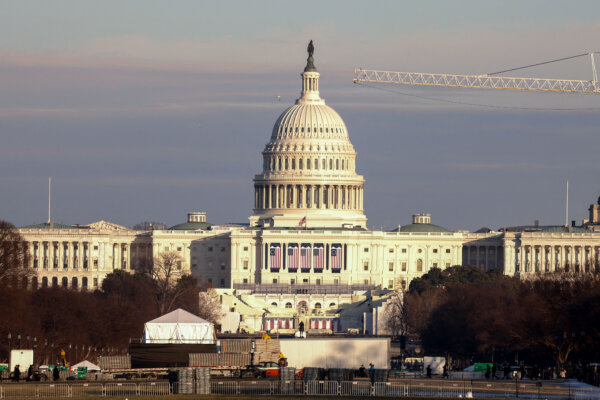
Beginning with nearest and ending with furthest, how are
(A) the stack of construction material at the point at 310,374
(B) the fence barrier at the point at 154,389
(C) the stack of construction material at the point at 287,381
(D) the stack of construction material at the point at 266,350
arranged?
(B) the fence barrier at the point at 154,389 → (C) the stack of construction material at the point at 287,381 → (A) the stack of construction material at the point at 310,374 → (D) the stack of construction material at the point at 266,350

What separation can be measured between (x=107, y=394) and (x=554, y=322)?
1742 inches

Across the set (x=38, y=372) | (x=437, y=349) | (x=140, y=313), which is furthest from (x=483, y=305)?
(x=38, y=372)

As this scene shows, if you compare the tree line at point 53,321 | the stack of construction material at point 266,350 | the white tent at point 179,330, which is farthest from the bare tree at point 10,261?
the stack of construction material at point 266,350

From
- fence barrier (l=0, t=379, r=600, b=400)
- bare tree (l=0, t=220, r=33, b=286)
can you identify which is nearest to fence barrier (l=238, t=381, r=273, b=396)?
fence barrier (l=0, t=379, r=600, b=400)

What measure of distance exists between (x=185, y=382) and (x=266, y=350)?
2499 centimetres

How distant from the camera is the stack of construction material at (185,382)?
379 ft

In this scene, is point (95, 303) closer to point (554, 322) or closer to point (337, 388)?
point (554, 322)

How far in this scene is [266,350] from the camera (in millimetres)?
140500

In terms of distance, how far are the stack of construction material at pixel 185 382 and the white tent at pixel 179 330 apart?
101ft

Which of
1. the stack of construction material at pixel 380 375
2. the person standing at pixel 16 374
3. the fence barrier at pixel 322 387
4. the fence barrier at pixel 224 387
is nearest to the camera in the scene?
the fence barrier at pixel 322 387

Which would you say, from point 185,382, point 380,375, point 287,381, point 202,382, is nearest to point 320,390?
point 287,381

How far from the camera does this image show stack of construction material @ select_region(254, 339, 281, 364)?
140m

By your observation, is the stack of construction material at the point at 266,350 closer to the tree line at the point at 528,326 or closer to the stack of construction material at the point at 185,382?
the tree line at the point at 528,326

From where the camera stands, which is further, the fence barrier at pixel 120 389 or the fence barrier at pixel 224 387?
the fence barrier at pixel 224 387
